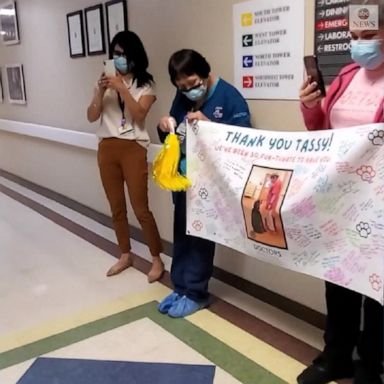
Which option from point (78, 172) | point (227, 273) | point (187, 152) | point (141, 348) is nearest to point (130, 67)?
point (187, 152)

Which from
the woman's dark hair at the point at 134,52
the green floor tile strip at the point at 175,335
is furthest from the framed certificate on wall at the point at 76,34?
the green floor tile strip at the point at 175,335

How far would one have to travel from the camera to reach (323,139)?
5.70ft

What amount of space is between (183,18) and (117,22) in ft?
2.58

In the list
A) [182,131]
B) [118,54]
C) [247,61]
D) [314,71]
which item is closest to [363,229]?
[314,71]

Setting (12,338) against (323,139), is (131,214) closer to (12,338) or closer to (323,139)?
(12,338)

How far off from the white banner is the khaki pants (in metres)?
0.77

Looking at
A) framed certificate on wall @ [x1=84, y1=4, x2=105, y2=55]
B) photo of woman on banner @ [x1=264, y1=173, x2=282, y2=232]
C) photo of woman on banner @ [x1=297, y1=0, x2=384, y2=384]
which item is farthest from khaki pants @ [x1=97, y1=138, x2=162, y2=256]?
photo of woman on banner @ [x1=297, y1=0, x2=384, y2=384]

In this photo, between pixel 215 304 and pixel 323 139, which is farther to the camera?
pixel 215 304

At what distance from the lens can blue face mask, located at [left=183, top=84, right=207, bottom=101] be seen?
2.27 m

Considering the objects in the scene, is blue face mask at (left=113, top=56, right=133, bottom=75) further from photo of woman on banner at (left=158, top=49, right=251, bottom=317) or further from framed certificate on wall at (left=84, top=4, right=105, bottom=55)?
framed certificate on wall at (left=84, top=4, right=105, bottom=55)

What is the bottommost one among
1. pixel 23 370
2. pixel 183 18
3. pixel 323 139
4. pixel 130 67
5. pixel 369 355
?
pixel 23 370

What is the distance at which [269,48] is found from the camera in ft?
7.86

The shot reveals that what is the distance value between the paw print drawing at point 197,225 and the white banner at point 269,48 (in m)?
0.74

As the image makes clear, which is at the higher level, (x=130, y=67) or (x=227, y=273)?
(x=130, y=67)
